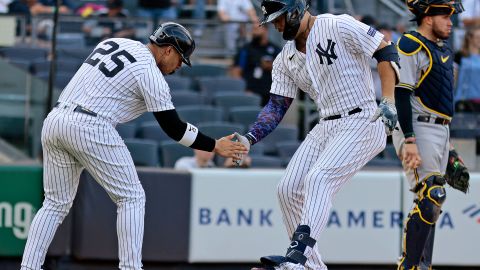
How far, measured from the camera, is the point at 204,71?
11867mm

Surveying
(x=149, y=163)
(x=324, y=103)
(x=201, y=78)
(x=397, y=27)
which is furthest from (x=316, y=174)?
(x=397, y=27)

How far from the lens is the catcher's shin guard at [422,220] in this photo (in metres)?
6.99

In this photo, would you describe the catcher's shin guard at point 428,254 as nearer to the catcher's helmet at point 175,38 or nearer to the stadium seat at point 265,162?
the catcher's helmet at point 175,38

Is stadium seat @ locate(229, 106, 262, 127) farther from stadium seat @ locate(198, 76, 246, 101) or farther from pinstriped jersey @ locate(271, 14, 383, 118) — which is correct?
pinstriped jersey @ locate(271, 14, 383, 118)

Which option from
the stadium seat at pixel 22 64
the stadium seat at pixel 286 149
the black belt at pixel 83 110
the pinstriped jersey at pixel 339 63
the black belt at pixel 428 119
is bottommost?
the stadium seat at pixel 286 149

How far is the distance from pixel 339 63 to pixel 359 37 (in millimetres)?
208

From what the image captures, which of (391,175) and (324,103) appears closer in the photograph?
(324,103)

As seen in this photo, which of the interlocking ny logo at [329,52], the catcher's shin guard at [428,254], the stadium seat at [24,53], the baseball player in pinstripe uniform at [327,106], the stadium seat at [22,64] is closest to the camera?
the baseball player in pinstripe uniform at [327,106]

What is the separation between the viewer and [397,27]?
Result: 490 inches

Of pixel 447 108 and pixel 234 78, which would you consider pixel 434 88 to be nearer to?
pixel 447 108

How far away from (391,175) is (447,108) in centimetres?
163

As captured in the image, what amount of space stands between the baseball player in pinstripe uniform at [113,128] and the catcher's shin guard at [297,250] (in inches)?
27.9

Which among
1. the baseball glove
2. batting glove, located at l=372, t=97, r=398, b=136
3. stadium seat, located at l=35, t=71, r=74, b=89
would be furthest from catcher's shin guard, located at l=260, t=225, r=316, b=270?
stadium seat, located at l=35, t=71, r=74, b=89

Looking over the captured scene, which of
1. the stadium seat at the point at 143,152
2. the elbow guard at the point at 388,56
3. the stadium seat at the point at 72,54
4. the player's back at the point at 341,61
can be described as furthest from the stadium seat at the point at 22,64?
the elbow guard at the point at 388,56
